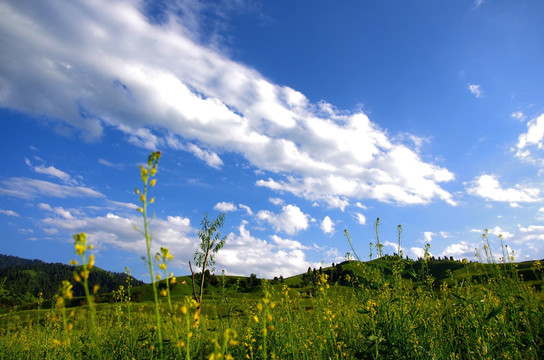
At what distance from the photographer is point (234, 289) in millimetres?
7816

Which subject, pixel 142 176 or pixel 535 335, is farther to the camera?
pixel 535 335

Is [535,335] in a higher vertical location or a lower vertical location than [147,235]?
lower

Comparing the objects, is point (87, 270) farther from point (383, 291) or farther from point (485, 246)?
point (485, 246)

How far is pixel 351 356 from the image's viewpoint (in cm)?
489

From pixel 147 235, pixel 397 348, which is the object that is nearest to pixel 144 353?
pixel 397 348

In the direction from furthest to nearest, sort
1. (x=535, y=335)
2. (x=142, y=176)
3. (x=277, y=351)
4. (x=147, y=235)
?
(x=277, y=351) → (x=535, y=335) → (x=142, y=176) → (x=147, y=235)

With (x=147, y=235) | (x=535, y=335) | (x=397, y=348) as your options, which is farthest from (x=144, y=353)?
(x=535, y=335)

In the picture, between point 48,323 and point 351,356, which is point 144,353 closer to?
point 48,323

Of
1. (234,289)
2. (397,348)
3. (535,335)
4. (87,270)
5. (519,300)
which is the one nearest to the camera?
(87,270)

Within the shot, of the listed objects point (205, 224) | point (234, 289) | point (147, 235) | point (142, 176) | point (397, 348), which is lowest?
point (397, 348)

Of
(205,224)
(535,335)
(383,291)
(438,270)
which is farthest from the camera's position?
(438,270)

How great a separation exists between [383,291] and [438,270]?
106 m

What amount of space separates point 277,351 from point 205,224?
19.0m

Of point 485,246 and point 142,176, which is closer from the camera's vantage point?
point 142,176
